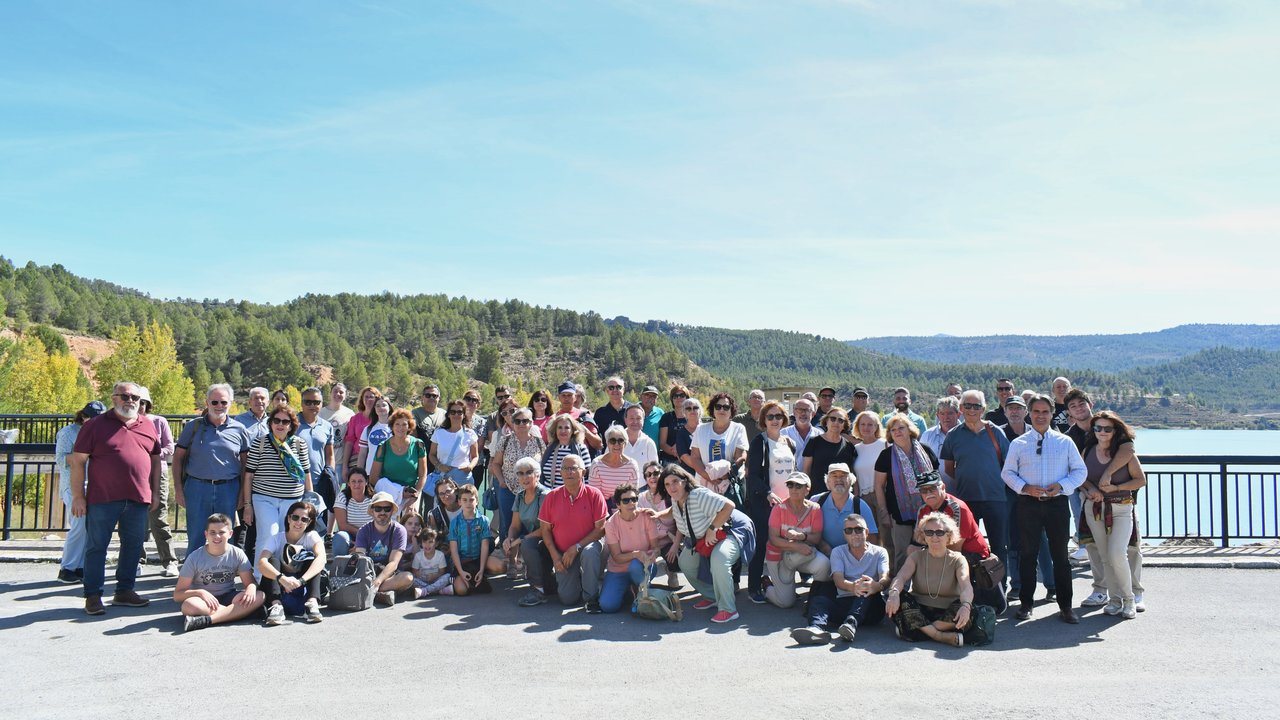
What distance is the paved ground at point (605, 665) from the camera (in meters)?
4.75

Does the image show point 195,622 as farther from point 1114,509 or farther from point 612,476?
point 1114,509

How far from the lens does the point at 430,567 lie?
7.67 m

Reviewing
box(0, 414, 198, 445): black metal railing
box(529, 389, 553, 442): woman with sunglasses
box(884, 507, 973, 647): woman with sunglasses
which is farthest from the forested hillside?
box(884, 507, 973, 647): woman with sunglasses

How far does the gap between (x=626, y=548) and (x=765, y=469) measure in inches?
59.4

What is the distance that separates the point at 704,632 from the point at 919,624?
1.62m

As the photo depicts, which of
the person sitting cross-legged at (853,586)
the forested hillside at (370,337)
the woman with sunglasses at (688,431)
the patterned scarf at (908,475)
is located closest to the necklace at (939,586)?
the person sitting cross-legged at (853,586)

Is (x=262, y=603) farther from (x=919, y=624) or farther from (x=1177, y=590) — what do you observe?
(x=1177, y=590)

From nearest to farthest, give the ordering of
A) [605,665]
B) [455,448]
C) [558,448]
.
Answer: [605,665]
[558,448]
[455,448]

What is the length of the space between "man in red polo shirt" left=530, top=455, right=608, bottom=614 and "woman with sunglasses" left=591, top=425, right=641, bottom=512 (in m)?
0.20

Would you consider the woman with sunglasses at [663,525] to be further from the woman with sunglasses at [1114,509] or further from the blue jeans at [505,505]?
the woman with sunglasses at [1114,509]

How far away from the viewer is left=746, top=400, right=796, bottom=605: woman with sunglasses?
7633 mm

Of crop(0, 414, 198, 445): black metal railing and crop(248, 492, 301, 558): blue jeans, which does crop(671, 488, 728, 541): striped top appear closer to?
crop(248, 492, 301, 558): blue jeans

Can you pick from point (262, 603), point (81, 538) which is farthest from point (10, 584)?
point (262, 603)

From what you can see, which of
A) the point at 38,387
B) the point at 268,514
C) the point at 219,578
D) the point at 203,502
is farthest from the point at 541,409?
the point at 38,387
